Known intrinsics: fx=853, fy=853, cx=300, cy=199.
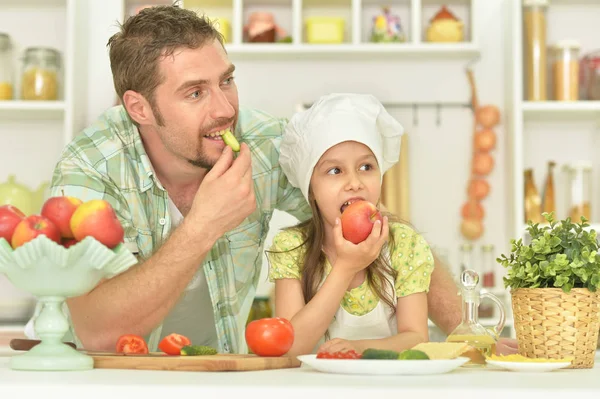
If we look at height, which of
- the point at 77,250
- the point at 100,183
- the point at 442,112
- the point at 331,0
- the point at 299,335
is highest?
the point at 331,0

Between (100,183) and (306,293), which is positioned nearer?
(306,293)

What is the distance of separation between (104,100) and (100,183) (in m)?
1.78

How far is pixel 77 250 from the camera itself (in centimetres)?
113

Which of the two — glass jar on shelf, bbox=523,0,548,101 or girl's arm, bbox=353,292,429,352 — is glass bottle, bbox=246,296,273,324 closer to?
glass jar on shelf, bbox=523,0,548,101

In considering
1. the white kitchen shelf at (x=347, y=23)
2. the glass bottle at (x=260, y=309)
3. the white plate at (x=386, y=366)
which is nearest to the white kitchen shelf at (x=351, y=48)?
the white kitchen shelf at (x=347, y=23)

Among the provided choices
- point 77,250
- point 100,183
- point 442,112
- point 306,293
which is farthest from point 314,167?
point 442,112

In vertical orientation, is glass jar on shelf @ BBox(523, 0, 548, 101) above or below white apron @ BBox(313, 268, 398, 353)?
above

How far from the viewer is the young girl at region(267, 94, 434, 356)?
5.80 ft

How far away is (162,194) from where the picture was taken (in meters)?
2.14

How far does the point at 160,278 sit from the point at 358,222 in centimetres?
50

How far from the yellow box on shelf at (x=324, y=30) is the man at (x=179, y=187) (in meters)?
1.34

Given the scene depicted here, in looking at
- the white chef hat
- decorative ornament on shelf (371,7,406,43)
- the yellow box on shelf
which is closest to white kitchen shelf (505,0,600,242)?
decorative ornament on shelf (371,7,406,43)

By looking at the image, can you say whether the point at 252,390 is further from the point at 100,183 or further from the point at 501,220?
the point at 501,220

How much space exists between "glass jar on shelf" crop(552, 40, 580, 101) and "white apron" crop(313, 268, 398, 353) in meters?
2.01
